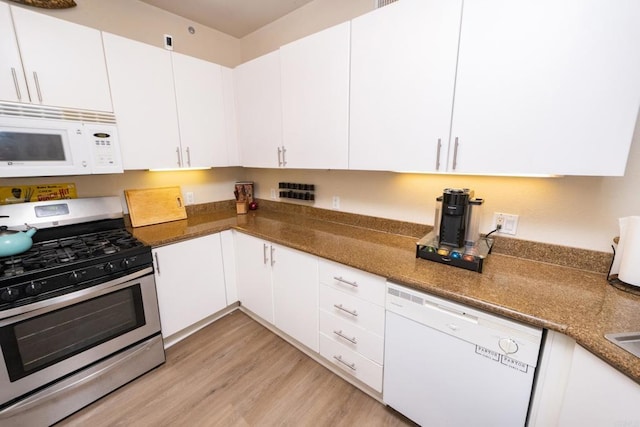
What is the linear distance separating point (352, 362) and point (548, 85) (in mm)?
1694

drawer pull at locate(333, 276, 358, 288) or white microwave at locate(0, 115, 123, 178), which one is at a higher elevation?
white microwave at locate(0, 115, 123, 178)

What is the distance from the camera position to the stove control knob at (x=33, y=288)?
1.26 m

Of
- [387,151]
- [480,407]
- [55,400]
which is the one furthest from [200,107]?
[480,407]

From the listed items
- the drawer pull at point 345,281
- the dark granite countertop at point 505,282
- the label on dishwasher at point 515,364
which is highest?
the dark granite countertop at point 505,282

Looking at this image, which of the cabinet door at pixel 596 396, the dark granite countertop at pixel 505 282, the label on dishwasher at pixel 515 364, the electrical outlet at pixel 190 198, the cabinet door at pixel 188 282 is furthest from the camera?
the electrical outlet at pixel 190 198

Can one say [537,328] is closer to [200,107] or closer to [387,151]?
[387,151]

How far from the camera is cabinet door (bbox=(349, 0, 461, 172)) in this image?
48.6 inches

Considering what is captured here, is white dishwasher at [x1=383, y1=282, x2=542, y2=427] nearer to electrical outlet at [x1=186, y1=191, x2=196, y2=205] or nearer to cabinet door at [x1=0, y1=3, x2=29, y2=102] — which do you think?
electrical outlet at [x1=186, y1=191, x2=196, y2=205]

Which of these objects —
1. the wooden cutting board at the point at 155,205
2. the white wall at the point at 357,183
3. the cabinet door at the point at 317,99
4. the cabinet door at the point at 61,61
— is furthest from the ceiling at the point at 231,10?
the wooden cutting board at the point at 155,205

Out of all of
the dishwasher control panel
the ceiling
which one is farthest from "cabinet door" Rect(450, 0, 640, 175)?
the ceiling

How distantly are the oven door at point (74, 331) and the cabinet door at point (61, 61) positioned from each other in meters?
1.17

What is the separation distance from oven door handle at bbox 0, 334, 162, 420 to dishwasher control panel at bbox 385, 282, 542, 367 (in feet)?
5.49

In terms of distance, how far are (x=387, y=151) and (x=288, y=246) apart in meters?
0.89

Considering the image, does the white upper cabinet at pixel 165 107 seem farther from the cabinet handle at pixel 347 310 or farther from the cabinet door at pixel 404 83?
the cabinet handle at pixel 347 310
